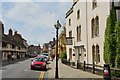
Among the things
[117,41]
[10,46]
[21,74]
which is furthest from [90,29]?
[10,46]

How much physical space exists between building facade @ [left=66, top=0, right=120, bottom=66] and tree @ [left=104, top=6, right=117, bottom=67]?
29.7 inches

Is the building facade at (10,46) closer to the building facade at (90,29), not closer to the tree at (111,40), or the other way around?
the building facade at (90,29)

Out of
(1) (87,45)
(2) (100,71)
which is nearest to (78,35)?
(1) (87,45)

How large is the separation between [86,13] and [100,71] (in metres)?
10.4

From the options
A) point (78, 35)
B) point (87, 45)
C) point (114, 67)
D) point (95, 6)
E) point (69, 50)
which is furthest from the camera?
point (69, 50)

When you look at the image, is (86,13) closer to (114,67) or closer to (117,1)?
(117,1)

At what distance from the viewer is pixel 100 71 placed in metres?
25.9

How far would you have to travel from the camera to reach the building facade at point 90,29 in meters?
27.7

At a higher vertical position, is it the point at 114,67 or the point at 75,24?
the point at 75,24

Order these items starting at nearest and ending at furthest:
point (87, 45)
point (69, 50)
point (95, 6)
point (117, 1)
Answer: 1. point (117, 1)
2. point (95, 6)
3. point (87, 45)
4. point (69, 50)

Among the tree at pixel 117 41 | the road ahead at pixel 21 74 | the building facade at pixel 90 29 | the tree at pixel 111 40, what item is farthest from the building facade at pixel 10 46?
the tree at pixel 117 41

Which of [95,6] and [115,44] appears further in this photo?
[95,6]

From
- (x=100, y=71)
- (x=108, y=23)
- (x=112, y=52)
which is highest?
(x=108, y=23)

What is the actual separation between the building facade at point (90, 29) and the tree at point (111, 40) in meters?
0.75
